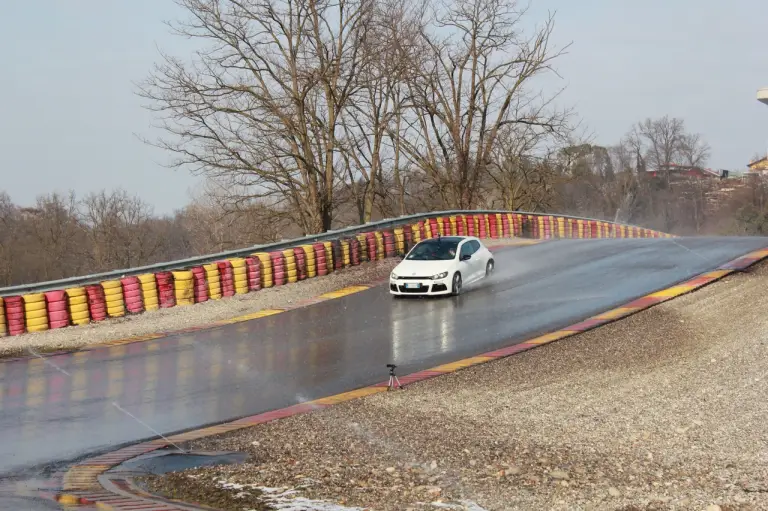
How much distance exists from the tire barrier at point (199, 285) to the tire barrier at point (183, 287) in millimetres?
68

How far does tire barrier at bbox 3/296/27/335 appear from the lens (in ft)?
62.8

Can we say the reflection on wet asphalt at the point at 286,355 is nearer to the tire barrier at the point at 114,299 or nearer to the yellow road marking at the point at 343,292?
the yellow road marking at the point at 343,292

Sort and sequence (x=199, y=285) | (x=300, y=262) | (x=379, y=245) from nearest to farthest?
(x=199, y=285), (x=300, y=262), (x=379, y=245)

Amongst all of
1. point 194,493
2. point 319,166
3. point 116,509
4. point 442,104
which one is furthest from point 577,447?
point 442,104

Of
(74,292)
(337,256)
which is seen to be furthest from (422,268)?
(74,292)

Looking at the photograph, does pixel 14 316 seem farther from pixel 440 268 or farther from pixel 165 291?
pixel 440 268

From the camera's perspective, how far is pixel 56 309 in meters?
19.7

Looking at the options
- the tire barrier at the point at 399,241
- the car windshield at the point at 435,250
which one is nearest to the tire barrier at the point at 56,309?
the car windshield at the point at 435,250

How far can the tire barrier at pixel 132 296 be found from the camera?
68.8 feet

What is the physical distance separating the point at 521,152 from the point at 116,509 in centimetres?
5520


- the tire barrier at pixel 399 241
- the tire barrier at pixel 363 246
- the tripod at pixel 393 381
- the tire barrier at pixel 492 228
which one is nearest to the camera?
the tripod at pixel 393 381

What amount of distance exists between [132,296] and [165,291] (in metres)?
0.87

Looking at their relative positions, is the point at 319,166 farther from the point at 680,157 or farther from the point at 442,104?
the point at 680,157

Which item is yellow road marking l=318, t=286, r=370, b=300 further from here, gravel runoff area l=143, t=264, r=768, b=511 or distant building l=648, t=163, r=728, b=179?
distant building l=648, t=163, r=728, b=179
